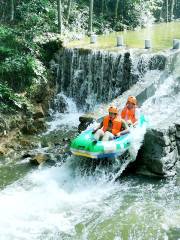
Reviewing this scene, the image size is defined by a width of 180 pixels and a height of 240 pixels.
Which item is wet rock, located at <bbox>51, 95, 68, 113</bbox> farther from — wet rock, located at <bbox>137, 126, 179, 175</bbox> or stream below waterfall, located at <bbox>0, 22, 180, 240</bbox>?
wet rock, located at <bbox>137, 126, 179, 175</bbox>

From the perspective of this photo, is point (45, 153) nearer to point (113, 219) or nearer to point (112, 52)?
point (113, 219)

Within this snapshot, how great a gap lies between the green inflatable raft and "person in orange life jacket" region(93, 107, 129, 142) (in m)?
0.15

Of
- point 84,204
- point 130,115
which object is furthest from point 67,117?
point 84,204

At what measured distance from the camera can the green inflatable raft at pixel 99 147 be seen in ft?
34.2

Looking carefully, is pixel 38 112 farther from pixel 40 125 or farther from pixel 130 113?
pixel 130 113

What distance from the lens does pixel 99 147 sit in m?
10.4

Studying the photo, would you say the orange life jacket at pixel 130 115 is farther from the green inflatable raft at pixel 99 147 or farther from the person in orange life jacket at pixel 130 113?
the green inflatable raft at pixel 99 147

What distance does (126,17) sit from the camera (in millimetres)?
29781

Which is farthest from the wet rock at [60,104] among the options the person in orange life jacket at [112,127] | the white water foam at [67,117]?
the person in orange life jacket at [112,127]

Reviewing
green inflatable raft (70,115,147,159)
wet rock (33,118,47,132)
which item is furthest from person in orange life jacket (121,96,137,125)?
wet rock (33,118,47,132)

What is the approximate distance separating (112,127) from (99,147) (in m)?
0.83

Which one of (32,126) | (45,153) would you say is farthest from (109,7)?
(45,153)

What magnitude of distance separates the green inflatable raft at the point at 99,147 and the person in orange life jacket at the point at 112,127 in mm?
154

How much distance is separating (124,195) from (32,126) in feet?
18.4
